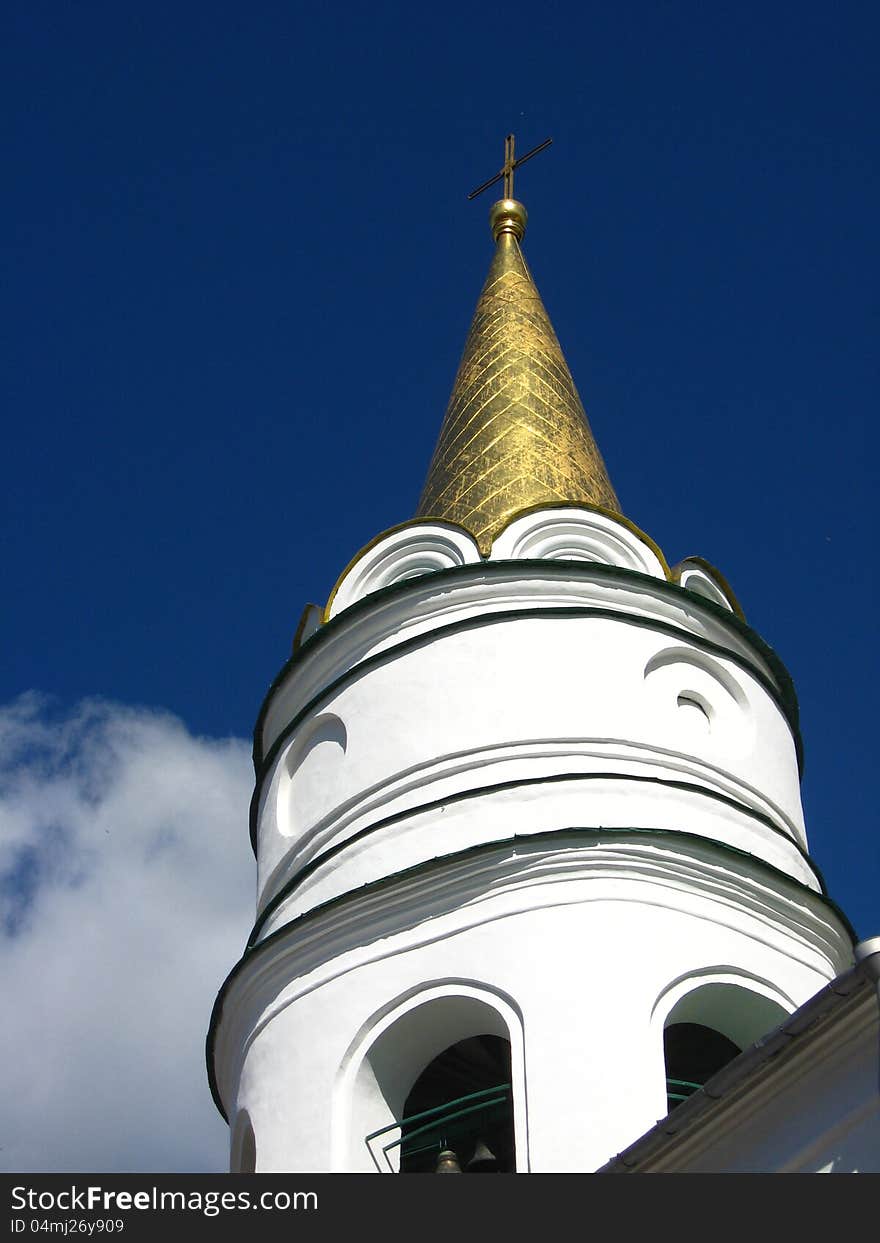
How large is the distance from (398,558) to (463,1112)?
15.2ft

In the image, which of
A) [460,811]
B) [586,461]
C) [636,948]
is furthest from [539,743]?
[586,461]

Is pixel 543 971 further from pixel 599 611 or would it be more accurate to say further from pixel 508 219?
pixel 508 219

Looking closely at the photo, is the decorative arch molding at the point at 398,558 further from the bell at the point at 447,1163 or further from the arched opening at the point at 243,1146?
the bell at the point at 447,1163

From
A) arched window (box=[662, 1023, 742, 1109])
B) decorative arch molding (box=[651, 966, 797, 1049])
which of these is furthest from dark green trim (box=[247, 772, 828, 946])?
arched window (box=[662, 1023, 742, 1109])

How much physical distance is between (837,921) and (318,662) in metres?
3.85

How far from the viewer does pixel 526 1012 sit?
1143cm

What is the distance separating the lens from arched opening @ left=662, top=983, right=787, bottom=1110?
39.0ft

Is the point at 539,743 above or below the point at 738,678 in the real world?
below

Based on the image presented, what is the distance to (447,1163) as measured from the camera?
10.8 meters

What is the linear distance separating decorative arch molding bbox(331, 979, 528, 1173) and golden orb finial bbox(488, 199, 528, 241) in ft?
31.1

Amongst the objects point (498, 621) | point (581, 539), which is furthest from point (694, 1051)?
point (581, 539)

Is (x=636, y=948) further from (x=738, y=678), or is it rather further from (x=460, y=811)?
(x=738, y=678)
